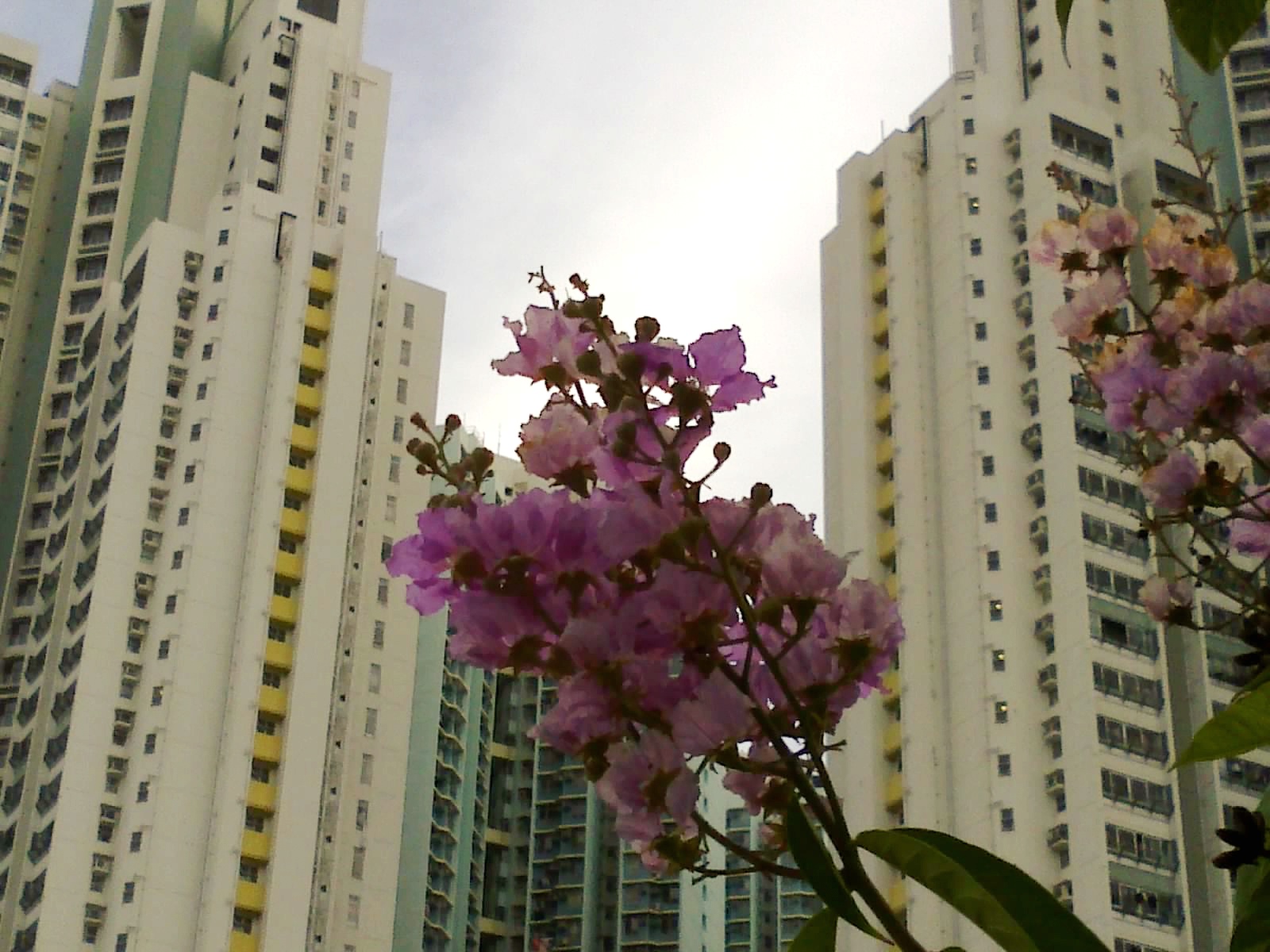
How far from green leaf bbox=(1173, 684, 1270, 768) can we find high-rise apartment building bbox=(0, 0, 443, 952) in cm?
3775

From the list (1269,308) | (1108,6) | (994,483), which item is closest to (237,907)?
(994,483)

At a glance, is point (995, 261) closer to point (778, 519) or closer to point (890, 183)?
point (890, 183)

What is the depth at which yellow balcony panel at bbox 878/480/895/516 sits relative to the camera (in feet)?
139

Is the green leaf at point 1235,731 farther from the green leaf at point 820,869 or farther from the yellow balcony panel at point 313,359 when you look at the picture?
the yellow balcony panel at point 313,359

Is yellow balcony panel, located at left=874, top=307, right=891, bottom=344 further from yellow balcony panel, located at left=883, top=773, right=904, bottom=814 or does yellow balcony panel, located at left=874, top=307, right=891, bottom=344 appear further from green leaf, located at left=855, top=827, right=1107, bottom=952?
green leaf, located at left=855, top=827, right=1107, bottom=952

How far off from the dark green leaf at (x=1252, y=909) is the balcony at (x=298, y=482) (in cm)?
4239

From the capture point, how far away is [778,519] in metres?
1.67

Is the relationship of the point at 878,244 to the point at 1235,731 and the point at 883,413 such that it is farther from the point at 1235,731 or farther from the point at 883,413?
the point at 1235,731

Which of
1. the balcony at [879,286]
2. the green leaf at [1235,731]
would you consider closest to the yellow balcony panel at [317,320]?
the balcony at [879,286]

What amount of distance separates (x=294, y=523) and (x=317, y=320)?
16.7 feet

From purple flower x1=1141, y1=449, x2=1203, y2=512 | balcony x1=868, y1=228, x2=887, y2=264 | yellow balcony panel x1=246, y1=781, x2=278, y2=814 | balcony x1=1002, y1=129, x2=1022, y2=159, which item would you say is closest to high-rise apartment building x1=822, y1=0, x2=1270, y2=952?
balcony x1=1002, y1=129, x2=1022, y2=159

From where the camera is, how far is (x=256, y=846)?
3959 cm

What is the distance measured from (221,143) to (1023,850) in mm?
26923

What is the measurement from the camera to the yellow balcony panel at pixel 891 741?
3919 cm
